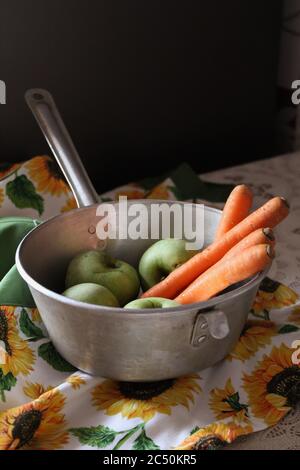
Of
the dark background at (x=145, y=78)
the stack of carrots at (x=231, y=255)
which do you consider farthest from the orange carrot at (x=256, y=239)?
the dark background at (x=145, y=78)

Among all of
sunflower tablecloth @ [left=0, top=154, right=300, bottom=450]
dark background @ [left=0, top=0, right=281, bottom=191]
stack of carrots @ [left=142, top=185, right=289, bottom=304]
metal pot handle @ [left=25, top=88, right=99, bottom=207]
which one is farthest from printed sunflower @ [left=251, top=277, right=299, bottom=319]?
dark background @ [left=0, top=0, right=281, bottom=191]

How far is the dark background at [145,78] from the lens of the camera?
0.98 meters

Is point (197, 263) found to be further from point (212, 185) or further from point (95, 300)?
point (212, 185)

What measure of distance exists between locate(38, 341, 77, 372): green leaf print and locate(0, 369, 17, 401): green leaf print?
0.04 metres

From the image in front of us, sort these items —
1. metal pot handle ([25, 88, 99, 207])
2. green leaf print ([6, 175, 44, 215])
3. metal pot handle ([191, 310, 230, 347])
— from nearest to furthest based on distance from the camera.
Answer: metal pot handle ([191, 310, 230, 347])
metal pot handle ([25, 88, 99, 207])
green leaf print ([6, 175, 44, 215])

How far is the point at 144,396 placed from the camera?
0.59m

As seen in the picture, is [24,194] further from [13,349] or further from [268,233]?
[268,233]

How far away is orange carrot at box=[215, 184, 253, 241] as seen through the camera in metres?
0.67

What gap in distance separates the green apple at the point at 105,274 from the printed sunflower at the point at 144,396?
9cm

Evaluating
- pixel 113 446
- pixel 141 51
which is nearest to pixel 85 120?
pixel 141 51

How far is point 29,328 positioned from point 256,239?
0.84ft

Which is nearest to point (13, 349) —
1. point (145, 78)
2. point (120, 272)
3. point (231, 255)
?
point (120, 272)

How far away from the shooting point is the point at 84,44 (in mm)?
1021

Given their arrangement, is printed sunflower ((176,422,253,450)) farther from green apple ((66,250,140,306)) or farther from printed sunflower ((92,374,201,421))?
green apple ((66,250,140,306))
